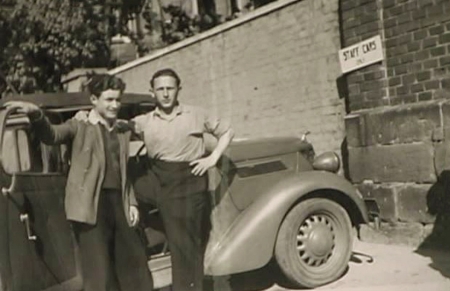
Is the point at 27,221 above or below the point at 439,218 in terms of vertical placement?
above

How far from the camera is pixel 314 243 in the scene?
5.91 metres

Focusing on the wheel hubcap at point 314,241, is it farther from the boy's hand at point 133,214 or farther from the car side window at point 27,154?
the car side window at point 27,154

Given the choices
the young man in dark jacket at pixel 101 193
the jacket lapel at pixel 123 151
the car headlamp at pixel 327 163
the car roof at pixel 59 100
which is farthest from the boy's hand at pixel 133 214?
the car headlamp at pixel 327 163

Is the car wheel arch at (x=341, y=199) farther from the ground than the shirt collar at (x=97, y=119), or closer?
closer

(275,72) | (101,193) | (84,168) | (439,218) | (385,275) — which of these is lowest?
(385,275)

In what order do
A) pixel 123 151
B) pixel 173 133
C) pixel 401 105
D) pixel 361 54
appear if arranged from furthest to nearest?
1. pixel 361 54
2. pixel 401 105
3. pixel 173 133
4. pixel 123 151

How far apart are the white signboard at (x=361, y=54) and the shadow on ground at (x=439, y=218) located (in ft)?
4.42

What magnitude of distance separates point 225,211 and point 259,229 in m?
0.27

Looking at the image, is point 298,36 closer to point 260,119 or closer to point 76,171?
point 260,119

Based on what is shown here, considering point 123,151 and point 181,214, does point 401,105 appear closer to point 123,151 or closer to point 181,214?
point 181,214

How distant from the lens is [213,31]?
35.0 feet

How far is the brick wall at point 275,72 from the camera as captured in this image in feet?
27.5

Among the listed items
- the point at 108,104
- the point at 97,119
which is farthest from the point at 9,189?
the point at 108,104

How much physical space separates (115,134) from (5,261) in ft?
3.10
